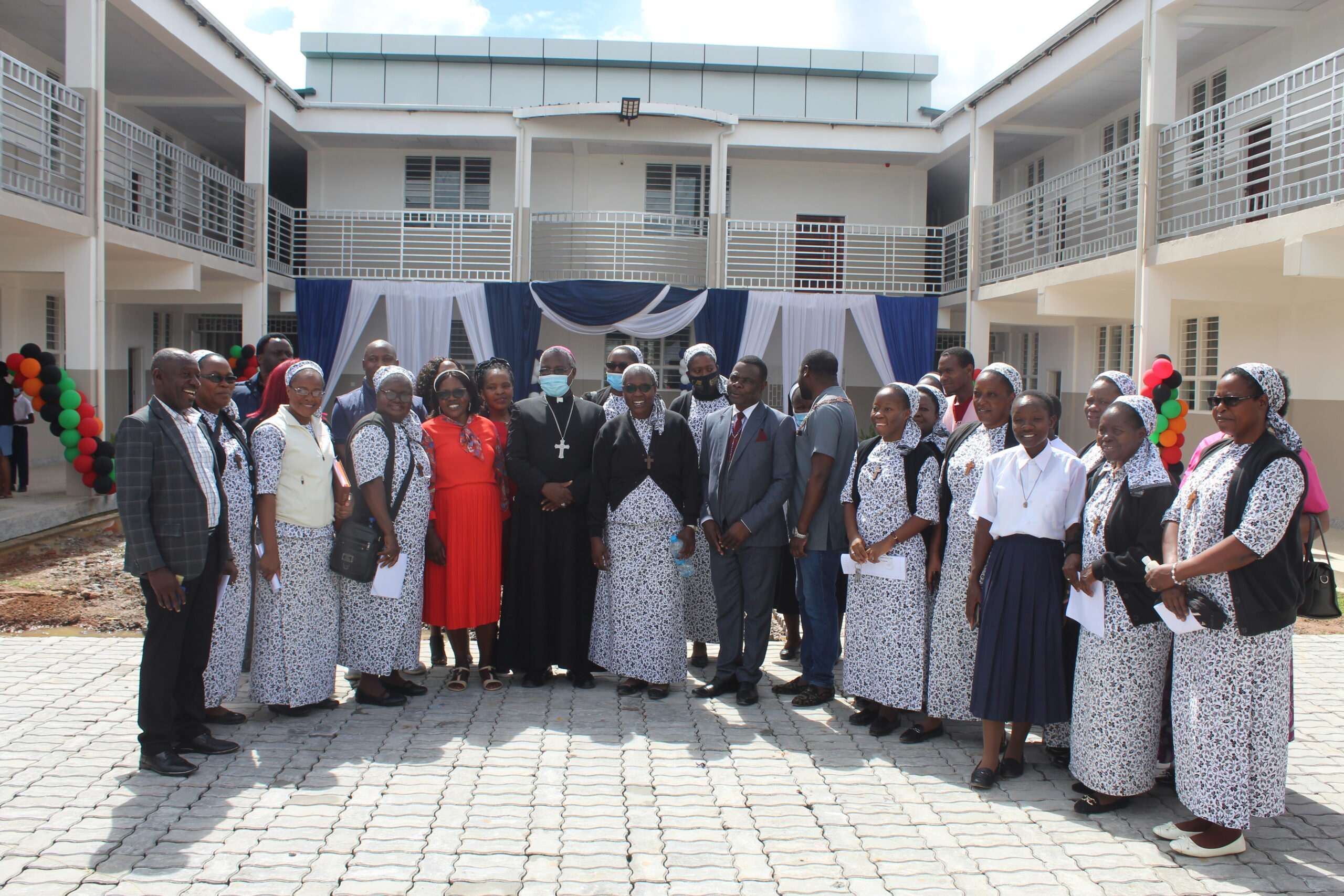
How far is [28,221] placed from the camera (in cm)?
860

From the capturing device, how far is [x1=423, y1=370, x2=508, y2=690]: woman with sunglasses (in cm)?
463

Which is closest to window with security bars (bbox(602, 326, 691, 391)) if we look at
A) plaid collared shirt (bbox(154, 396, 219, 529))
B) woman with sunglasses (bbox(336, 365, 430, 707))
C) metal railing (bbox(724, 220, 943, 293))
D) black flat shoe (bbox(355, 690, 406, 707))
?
metal railing (bbox(724, 220, 943, 293))

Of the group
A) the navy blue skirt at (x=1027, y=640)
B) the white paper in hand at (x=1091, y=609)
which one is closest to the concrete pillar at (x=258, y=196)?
the navy blue skirt at (x=1027, y=640)

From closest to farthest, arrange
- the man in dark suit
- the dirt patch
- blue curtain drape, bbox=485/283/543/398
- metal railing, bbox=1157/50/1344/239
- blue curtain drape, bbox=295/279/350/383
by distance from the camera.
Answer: the man in dark suit → the dirt patch → metal railing, bbox=1157/50/1344/239 → blue curtain drape, bbox=485/283/543/398 → blue curtain drape, bbox=295/279/350/383

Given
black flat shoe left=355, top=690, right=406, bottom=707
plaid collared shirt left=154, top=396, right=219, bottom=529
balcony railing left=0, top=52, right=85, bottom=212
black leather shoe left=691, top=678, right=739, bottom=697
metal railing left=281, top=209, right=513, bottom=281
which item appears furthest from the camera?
metal railing left=281, top=209, right=513, bottom=281

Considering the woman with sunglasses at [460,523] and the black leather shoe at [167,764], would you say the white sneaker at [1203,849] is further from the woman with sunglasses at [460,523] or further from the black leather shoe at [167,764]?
the black leather shoe at [167,764]

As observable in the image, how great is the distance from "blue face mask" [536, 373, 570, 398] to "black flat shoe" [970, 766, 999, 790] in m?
2.57

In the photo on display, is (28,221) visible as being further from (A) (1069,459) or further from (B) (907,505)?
(A) (1069,459)

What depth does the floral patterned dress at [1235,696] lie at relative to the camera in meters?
3.03

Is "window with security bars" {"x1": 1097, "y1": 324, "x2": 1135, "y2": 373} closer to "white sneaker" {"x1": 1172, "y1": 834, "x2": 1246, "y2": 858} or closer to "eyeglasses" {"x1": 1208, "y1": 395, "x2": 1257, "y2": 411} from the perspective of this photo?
"eyeglasses" {"x1": 1208, "y1": 395, "x2": 1257, "y2": 411}

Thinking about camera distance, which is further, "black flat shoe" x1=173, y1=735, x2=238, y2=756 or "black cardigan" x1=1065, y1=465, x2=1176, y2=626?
"black flat shoe" x1=173, y1=735, x2=238, y2=756

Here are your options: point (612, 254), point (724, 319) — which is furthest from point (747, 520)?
point (612, 254)

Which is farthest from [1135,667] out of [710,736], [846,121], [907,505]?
[846,121]

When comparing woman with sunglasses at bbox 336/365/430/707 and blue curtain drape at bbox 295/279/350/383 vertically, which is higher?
blue curtain drape at bbox 295/279/350/383
